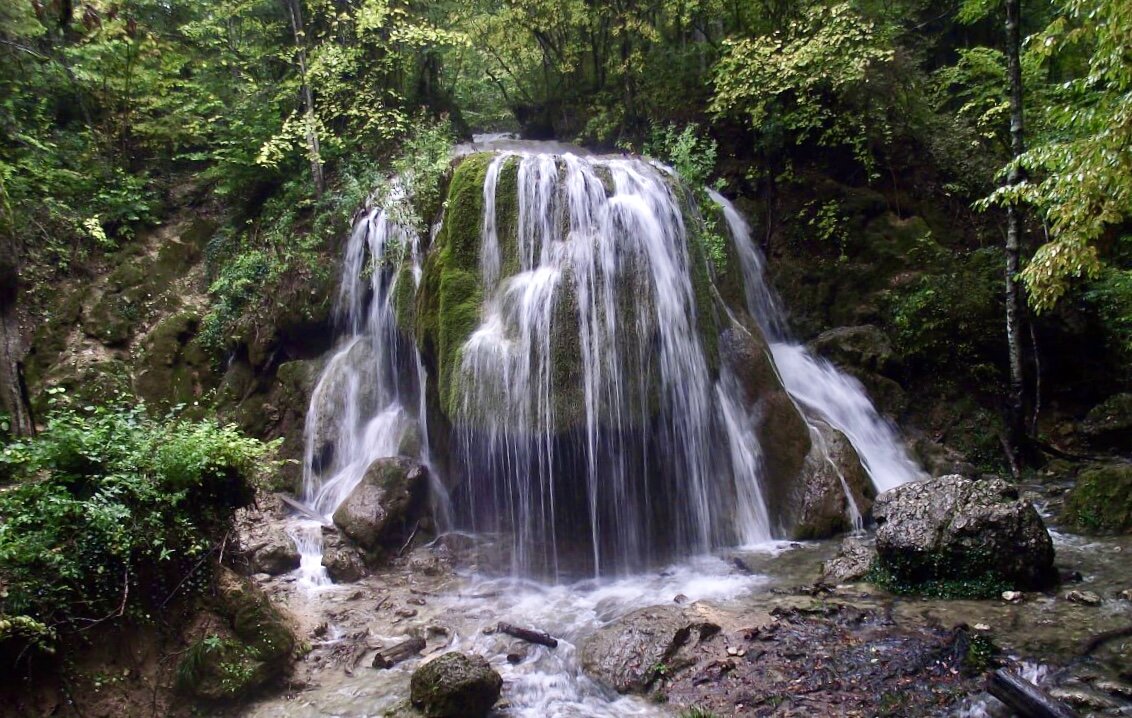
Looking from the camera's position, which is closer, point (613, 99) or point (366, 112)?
point (366, 112)

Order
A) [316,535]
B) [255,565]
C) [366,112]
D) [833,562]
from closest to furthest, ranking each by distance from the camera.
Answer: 1. [833,562]
2. [255,565]
3. [316,535]
4. [366,112]

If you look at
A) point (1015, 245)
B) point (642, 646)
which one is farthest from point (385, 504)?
point (1015, 245)

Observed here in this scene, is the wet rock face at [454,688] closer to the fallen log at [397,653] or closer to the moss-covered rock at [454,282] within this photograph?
the fallen log at [397,653]

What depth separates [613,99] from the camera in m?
15.5

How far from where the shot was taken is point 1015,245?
29.1ft

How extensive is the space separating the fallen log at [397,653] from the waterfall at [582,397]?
79.8 inches

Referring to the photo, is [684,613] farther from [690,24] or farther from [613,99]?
[690,24]

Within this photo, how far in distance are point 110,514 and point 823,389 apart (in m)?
10.1

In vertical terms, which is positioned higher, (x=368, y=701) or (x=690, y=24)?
(x=690, y=24)

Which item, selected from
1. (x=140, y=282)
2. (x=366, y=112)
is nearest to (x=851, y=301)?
(x=366, y=112)

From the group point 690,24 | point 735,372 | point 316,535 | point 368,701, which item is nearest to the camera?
point 368,701

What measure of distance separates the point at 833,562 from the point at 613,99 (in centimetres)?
1233

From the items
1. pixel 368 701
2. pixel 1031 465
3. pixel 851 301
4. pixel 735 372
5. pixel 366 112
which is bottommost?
pixel 368 701

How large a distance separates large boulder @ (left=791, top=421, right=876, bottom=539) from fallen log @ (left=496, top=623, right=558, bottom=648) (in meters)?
3.89
